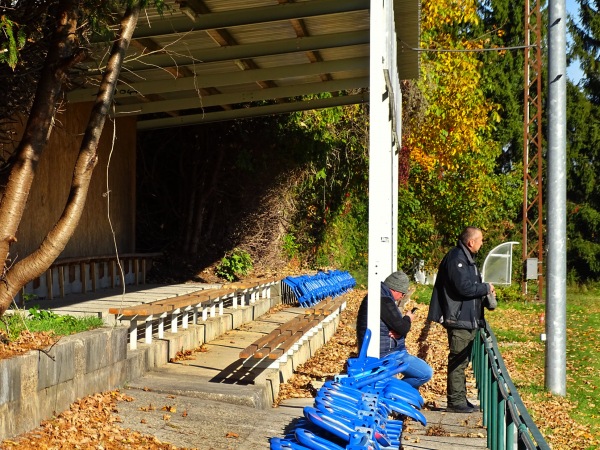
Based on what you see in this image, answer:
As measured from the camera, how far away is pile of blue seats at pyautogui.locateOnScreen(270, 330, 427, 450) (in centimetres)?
613

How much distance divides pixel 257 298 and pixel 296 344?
499cm

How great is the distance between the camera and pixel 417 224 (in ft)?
94.8

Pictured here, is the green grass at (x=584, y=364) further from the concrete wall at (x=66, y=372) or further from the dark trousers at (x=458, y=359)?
the concrete wall at (x=66, y=372)

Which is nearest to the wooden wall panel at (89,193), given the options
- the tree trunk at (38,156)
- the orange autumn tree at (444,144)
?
the tree trunk at (38,156)

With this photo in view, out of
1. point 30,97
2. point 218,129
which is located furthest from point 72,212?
point 218,129

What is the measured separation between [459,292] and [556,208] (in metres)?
2.94

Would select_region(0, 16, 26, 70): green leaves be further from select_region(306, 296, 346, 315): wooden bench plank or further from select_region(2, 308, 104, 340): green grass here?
select_region(306, 296, 346, 315): wooden bench plank

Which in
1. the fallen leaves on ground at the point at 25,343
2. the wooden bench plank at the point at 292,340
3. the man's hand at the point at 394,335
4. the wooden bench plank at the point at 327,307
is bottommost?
the wooden bench plank at the point at 327,307

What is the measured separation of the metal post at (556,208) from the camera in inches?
432

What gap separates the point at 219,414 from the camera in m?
7.68

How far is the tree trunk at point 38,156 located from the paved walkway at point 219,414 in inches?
51.1

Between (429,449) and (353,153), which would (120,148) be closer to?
(353,153)

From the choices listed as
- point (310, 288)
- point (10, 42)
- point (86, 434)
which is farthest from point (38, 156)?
point (310, 288)

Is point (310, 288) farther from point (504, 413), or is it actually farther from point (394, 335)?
point (504, 413)
